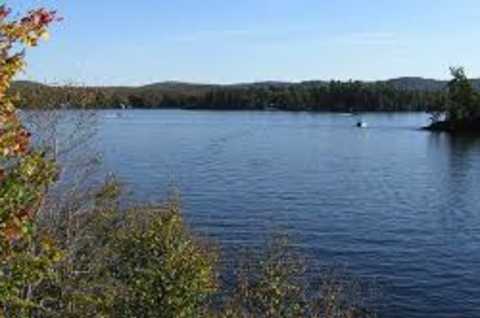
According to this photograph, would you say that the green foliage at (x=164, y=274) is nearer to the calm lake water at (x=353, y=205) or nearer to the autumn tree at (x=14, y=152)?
the autumn tree at (x=14, y=152)

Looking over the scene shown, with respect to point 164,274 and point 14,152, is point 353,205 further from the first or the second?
point 14,152

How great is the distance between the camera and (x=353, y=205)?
99.6m

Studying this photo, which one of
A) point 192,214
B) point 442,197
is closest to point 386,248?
point 192,214

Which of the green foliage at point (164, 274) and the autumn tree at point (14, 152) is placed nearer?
the autumn tree at point (14, 152)

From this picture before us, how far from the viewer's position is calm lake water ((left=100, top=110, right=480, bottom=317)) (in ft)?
215

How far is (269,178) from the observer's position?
122 m

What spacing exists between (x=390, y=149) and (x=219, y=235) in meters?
114

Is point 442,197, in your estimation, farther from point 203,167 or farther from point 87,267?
point 87,267

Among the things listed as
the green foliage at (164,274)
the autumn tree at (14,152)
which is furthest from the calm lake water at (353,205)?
the autumn tree at (14,152)

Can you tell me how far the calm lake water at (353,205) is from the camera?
65.6m

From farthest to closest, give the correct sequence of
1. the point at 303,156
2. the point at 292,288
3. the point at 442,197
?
1. the point at 303,156
2. the point at 442,197
3. the point at 292,288

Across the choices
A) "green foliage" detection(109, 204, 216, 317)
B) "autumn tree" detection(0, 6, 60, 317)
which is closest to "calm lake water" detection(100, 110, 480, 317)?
"green foliage" detection(109, 204, 216, 317)

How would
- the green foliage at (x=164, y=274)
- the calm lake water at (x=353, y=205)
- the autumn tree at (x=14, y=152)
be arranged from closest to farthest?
the autumn tree at (x=14, y=152)
the green foliage at (x=164, y=274)
the calm lake water at (x=353, y=205)

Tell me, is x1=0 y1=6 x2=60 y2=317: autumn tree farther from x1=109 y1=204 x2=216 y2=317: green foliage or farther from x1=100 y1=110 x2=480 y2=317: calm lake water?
x1=100 y1=110 x2=480 y2=317: calm lake water
